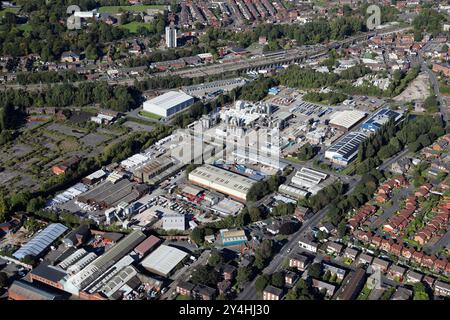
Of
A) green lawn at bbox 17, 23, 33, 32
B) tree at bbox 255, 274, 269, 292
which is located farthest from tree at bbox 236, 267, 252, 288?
green lawn at bbox 17, 23, 33, 32

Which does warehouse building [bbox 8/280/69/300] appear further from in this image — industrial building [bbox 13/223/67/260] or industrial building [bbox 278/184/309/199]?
industrial building [bbox 278/184/309/199]

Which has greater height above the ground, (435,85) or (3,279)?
(435,85)

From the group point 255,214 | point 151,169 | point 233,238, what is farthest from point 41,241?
point 255,214

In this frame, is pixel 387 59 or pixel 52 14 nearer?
pixel 387 59

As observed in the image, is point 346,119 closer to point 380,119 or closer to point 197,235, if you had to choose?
point 380,119

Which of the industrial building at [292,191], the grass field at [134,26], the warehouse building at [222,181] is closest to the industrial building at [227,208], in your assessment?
the warehouse building at [222,181]

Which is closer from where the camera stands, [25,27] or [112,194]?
[112,194]

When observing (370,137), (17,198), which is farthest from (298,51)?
(17,198)

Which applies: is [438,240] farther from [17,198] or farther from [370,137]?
[17,198]
